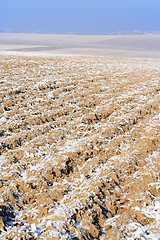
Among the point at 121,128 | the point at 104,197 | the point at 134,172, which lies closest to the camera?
the point at 104,197

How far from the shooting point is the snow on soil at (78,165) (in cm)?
434

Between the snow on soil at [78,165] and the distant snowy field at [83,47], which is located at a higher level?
the distant snowy field at [83,47]

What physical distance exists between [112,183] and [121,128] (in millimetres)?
3200

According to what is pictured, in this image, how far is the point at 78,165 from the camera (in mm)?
6262

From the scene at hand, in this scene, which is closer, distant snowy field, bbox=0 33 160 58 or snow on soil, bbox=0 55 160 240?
snow on soil, bbox=0 55 160 240

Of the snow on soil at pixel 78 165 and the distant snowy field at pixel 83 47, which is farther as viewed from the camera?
the distant snowy field at pixel 83 47

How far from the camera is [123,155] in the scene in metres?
6.61

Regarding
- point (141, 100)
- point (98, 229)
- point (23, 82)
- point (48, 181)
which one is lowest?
point (98, 229)

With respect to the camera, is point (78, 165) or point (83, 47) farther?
point (83, 47)

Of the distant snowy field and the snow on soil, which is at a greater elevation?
the distant snowy field

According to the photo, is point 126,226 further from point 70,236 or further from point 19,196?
point 19,196

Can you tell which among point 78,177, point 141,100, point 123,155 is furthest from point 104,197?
point 141,100

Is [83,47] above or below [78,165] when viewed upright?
above

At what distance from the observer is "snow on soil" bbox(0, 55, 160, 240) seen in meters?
4.34
